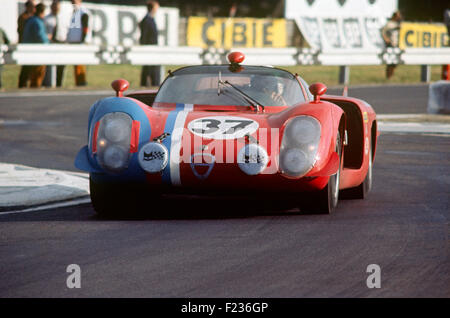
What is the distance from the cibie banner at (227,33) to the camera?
31.9 meters

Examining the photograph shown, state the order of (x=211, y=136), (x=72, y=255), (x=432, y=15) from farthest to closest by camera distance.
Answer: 1. (x=432, y=15)
2. (x=211, y=136)
3. (x=72, y=255)

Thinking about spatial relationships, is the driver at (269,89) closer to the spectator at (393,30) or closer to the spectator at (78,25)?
the spectator at (78,25)

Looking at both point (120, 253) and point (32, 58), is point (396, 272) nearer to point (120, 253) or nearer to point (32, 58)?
point (120, 253)

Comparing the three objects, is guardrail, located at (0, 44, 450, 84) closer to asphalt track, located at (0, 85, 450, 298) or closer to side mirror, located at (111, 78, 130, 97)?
asphalt track, located at (0, 85, 450, 298)

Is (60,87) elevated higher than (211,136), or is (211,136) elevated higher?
(211,136)

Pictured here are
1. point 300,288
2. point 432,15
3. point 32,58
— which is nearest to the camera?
point 300,288

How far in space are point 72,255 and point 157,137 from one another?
1.55 m

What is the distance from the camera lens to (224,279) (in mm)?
5707

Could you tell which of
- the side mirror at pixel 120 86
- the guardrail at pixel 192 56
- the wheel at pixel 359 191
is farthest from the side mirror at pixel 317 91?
the guardrail at pixel 192 56

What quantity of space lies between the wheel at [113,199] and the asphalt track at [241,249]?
0.14 metres

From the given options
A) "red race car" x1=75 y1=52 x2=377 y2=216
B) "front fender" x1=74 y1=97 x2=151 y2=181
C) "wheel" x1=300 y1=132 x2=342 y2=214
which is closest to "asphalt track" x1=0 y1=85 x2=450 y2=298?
"wheel" x1=300 y1=132 x2=342 y2=214

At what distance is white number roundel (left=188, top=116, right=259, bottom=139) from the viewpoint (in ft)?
25.1

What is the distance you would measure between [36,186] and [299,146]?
2.58 meters
